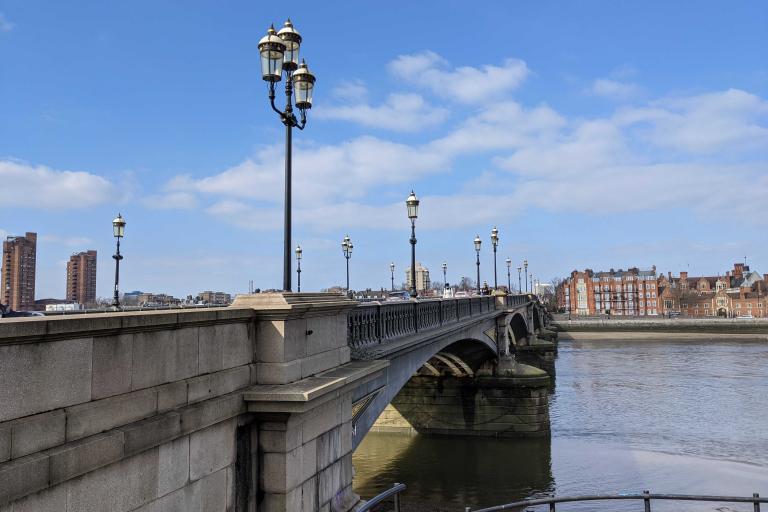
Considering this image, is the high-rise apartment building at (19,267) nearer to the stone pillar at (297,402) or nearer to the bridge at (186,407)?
the bridge at (186,407)

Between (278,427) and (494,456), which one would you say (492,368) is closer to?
(494,456)

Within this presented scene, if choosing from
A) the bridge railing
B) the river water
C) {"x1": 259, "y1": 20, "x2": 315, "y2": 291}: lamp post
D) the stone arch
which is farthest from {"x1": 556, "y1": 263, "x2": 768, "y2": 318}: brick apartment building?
{"x1": 259, "y1": 20, "x2": 315, "y2": 291}: lamp post

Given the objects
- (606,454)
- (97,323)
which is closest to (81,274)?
(606,454)

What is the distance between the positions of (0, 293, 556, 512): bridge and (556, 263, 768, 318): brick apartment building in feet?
465

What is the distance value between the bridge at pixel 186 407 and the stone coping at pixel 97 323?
1 centimetres

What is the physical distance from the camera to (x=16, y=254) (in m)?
26.5

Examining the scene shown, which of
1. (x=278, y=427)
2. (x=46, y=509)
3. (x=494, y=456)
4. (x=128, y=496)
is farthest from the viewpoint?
(x=494, y=456)

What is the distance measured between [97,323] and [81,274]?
42.6m

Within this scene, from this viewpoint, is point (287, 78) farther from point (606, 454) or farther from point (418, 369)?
point (606, 454)

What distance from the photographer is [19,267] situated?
27.1 metres

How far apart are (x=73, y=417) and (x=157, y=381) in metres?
0.95

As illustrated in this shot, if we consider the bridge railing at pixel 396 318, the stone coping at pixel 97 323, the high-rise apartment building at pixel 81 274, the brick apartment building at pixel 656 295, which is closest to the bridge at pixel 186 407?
the stone coping at pixel 97 323

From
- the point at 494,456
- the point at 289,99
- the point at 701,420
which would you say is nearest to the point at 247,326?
the point at 289,99

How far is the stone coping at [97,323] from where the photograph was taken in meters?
4.00
